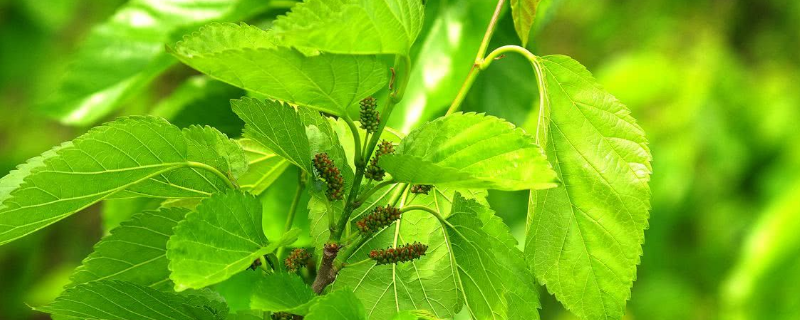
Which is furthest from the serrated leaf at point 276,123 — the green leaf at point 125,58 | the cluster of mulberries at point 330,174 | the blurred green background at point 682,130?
the blurred green background at point 682,130

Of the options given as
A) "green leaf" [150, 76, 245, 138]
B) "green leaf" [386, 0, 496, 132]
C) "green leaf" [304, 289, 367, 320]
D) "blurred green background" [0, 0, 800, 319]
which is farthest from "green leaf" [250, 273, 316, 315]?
"blurred green background" [0, 0, 800, 319]

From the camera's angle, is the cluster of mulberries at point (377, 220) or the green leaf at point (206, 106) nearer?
the cluster of mulberries at point (377, 220)

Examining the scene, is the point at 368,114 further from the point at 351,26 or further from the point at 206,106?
the point at 206,106

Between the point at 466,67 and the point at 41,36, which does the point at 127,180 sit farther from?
the point at 41,36

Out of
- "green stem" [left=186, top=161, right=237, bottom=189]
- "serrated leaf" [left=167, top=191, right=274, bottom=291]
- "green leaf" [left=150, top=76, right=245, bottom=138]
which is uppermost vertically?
"green leaf" [left=150, top=76, right=245, bottom=138]

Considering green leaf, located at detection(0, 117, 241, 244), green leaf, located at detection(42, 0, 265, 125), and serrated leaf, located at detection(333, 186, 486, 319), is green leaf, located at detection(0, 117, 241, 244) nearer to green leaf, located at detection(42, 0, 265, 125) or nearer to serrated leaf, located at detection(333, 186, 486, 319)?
serrated leaf, located at detection(333, 186, 486, 319)

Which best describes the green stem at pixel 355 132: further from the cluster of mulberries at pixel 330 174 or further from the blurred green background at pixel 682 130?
the blurred green background at pixel 682 130
